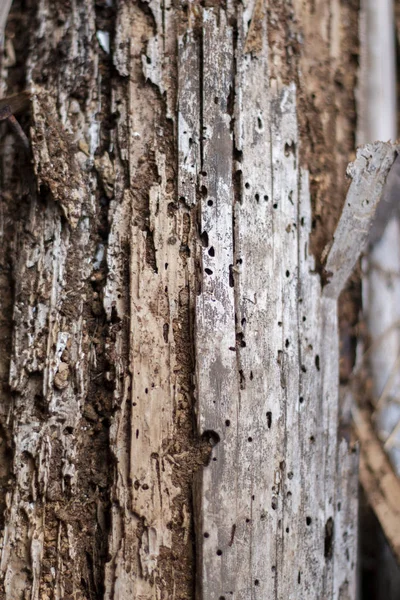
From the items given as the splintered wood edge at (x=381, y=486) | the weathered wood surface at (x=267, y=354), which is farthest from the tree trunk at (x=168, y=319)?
the splintered wood edge at (x=381, y=486)

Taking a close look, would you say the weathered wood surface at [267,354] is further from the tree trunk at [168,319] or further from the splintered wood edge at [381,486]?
the splintered wood edge at [381,486]

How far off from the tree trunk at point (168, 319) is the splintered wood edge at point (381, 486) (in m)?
0.19

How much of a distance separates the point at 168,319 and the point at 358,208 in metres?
0.48

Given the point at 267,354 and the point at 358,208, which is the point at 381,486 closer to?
the point at 267,354

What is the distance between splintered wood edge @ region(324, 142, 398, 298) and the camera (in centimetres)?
109

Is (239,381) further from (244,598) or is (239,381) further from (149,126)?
(149,126)

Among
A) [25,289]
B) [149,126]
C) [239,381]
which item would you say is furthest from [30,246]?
[239,381]

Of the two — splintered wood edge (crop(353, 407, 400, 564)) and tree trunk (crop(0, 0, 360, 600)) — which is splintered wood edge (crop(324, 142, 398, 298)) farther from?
splintered wood edge (crop(353, 407, 400, 564))

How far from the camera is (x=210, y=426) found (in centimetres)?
98

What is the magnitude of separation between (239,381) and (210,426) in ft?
0.34

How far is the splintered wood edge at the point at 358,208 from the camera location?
109cm

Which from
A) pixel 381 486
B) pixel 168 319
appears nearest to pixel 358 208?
pixel 168 319

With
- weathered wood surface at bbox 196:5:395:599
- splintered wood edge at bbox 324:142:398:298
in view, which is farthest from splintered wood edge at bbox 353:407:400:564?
splintered wood edge at bbox 324:142:398:298

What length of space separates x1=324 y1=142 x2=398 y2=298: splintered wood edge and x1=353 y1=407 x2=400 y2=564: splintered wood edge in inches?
20.9
